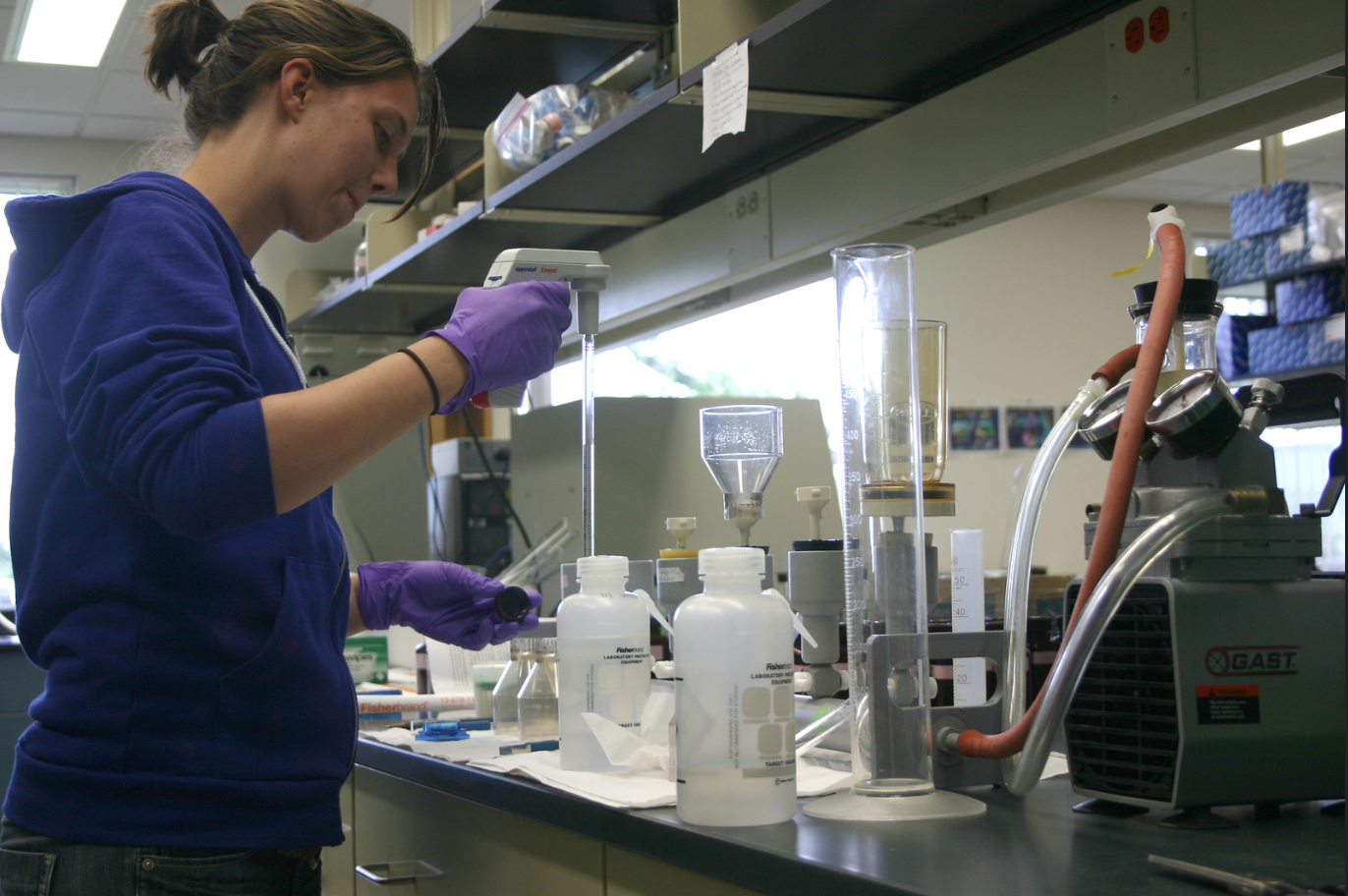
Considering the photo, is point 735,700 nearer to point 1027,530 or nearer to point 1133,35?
point 1027,530

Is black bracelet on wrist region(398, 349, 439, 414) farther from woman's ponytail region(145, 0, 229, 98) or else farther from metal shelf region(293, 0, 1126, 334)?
metal shelf region(293, 0, 1126, 334)

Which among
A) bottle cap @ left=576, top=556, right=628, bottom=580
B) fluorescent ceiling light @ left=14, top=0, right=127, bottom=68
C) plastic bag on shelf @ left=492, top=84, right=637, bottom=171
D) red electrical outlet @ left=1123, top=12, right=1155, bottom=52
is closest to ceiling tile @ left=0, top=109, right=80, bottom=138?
fluorescent ceiling light @ left=14, top=0, right=127, bottom=68

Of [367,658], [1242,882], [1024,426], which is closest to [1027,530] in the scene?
[1242,882]

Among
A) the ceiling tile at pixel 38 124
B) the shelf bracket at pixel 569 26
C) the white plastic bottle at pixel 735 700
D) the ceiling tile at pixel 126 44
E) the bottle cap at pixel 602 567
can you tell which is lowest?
the white plastic bottle at pixel 735 700

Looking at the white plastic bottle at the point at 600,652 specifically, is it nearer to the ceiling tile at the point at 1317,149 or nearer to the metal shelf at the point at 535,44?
the metal shelf at the point at 535,44

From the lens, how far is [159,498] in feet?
2.79

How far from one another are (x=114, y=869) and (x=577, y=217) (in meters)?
1.56

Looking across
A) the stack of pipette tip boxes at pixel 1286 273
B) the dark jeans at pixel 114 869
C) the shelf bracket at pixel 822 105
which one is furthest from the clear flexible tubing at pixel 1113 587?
the stack of pipette tip boxes at pixel 1286 273

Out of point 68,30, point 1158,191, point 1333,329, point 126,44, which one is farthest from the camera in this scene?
point 1158,191

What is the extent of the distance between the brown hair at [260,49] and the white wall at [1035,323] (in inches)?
207

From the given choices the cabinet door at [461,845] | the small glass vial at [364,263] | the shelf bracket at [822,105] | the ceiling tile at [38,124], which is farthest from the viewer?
the ceiling tile at [38,124]

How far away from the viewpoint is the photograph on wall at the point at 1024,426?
6.44m

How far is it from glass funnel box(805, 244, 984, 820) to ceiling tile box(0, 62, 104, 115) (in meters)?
4.15

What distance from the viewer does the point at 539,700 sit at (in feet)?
4.67
